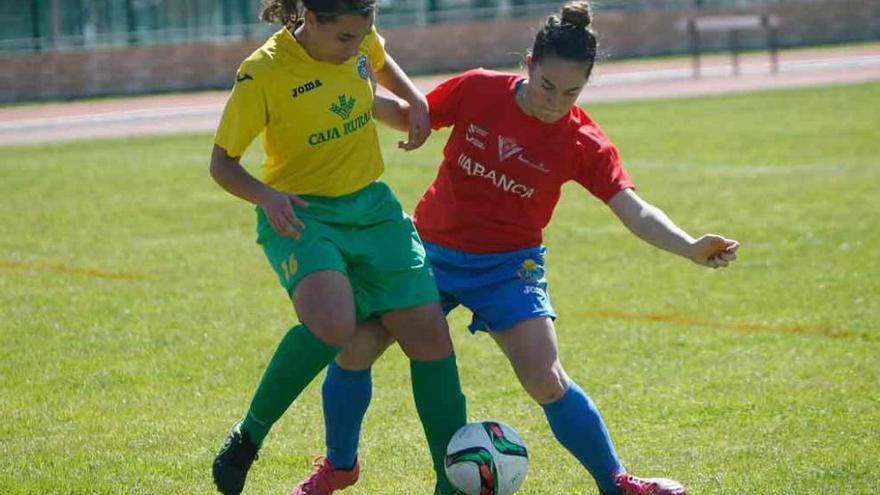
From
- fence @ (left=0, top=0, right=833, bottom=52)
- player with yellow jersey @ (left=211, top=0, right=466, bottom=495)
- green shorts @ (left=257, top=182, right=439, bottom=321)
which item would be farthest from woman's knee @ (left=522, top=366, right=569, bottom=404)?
fence @ (left=0, top=0, right=833, bottom=52)

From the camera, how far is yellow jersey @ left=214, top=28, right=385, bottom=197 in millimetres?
4629

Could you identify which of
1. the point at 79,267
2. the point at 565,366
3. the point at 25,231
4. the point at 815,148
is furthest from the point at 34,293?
the point at 815,148

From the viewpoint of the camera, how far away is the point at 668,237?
4.85m

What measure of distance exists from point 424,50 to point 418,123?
2665cm

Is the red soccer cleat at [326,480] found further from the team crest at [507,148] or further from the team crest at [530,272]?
the team crest at [507,148]

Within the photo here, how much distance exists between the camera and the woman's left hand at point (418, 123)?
201 inches

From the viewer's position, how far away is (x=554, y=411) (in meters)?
4.80

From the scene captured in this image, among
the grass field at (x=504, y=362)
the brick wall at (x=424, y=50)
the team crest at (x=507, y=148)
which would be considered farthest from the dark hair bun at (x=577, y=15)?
the brick wall at (x=424, y=50)

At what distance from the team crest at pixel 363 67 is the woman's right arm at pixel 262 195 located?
55 cm

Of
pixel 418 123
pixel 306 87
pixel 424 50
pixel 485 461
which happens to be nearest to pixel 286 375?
pixel 485 461

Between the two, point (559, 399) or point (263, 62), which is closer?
point (263, 62)

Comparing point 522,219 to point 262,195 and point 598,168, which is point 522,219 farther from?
point 262,195

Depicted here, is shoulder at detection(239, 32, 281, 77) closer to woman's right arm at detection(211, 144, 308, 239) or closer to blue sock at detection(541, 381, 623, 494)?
woman's right arm at detection(211, 144, 308, 239)

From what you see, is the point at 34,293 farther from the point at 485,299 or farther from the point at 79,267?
the point at 485,299
